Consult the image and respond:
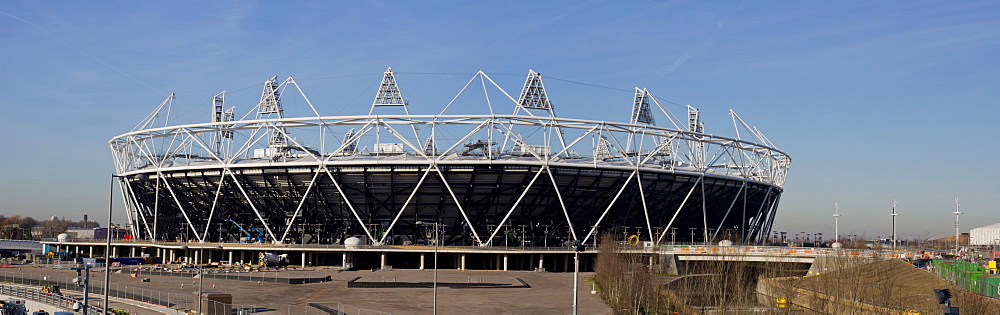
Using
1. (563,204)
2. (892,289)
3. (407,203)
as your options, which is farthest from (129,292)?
(563,204)

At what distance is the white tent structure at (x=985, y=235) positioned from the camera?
126m

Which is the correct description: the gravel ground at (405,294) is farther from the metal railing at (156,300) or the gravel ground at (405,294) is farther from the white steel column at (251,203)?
the white steel column at (251,203)

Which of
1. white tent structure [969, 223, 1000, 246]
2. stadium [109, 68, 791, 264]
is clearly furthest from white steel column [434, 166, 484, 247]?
white tent structure [969, 223, 1000, 246]

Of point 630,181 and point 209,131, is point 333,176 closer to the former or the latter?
point 209,131

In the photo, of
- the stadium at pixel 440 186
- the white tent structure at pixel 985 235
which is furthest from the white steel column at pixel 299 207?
the white tent structure at pixel 985 235

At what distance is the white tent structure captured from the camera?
12556 centimetres

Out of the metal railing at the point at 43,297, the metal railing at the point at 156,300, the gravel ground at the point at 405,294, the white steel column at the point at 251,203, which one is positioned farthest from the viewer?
the white steel column at the point at 251,203

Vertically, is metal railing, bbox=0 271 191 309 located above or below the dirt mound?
below

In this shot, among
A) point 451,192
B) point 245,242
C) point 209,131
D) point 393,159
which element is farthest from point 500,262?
point 209,131

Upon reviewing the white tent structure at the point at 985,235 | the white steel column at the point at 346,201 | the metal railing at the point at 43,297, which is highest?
the white steel column at the point at 346,201

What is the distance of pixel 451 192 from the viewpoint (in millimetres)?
82625

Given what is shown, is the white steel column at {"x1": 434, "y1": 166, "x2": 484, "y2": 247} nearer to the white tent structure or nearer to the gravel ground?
the gravel ground

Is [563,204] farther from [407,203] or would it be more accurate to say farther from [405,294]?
[405,294]

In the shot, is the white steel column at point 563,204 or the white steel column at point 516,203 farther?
the white steel column at point 563,204
